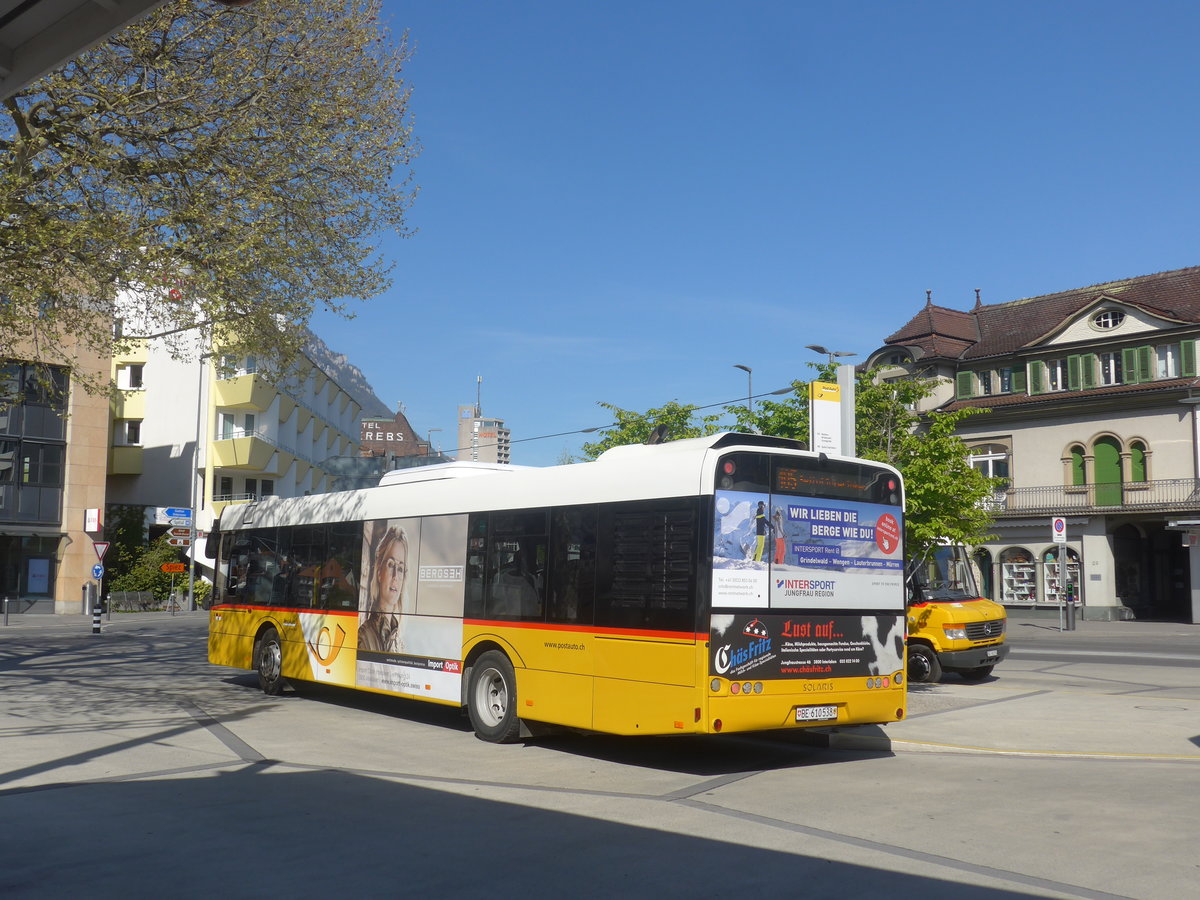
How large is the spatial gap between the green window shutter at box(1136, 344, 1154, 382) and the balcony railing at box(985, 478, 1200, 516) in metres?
4.08

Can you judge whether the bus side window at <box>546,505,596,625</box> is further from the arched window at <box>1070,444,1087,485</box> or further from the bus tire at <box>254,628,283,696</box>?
the arched window at <box>1070,444,1087,485</box>

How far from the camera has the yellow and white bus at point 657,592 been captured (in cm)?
1009

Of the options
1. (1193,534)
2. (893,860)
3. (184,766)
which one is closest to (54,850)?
(184,766)

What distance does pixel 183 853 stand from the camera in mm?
7199

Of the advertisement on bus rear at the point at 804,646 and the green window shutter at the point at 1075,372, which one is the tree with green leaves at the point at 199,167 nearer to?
the advertisement on bus rear at the point at 804,646

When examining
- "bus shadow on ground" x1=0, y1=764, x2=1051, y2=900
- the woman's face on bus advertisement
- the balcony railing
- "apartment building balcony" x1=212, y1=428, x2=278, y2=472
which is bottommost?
"bus shadow on ground" x1=0, y1=764, x2=1051, y2=900

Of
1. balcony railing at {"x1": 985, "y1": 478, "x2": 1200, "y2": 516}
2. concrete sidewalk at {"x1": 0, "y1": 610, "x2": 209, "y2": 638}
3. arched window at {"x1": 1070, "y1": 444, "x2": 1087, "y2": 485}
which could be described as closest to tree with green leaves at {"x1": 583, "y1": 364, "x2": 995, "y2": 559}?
balcony railing at {"x1": 985, "y1": 478, "x2": 1200, "y2": 516}

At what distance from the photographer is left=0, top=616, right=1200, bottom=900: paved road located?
6543 mm

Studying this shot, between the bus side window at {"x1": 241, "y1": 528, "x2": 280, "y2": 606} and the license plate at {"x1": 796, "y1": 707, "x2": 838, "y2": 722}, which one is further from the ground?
the bus side window at {"x1": 241, "y1": 528, "x2": 280, "y2": 606}

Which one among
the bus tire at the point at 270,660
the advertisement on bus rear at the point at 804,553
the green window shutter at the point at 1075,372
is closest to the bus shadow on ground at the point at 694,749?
the advertisement on bus rear at the point at 804,553

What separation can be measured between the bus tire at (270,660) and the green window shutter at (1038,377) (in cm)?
3876

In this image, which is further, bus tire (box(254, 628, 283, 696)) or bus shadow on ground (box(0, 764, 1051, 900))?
bus tire (box(254, 628, 283, 696))

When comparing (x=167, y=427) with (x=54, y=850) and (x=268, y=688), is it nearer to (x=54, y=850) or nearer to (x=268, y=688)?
(x=268, y=688)

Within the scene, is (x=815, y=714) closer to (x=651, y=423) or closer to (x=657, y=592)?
(x=657, y=592)
